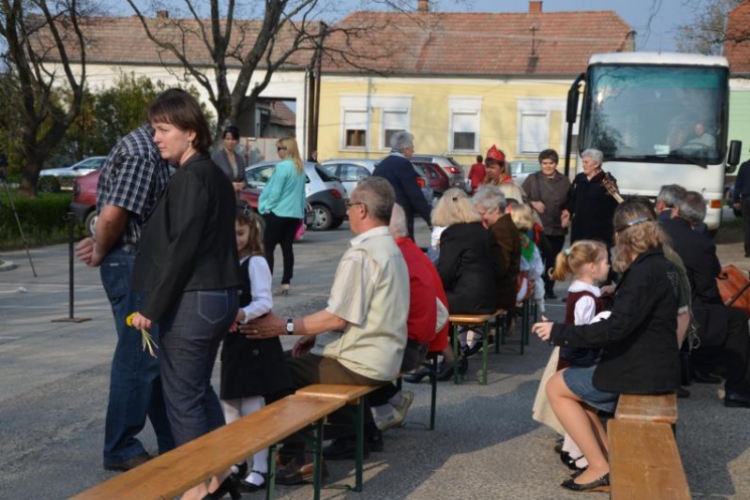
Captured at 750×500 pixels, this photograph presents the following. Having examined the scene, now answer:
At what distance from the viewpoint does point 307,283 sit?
1583 centimetres

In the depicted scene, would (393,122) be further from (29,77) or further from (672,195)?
(672,195)

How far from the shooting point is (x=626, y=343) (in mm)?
6184

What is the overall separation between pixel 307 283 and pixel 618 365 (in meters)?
9.89

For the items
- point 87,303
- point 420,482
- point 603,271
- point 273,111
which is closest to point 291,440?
point 420,482

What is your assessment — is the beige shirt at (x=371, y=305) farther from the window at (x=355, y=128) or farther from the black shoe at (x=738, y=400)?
the window at (x=355, y=128)

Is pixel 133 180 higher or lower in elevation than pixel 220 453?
higher

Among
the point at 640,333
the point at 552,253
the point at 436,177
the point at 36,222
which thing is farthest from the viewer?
the point at 436,177

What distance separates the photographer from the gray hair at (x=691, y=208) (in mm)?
8750

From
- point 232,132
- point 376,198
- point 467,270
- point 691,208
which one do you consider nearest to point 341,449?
point 376,198

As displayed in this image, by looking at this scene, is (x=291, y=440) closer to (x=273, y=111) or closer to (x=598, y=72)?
(x=598, y=72)

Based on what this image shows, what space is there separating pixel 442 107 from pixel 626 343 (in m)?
47.2

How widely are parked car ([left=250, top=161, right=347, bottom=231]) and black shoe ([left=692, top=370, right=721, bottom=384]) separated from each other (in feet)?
59.1

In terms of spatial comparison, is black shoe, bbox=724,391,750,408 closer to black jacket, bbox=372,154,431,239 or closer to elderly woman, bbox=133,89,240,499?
black jacket, bbox=372,154,431,239

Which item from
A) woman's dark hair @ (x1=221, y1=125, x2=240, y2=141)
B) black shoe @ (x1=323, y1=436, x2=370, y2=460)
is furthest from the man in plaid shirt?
woman's dark hair @ (x1=221, y1=125, x2=240, y2=141)
